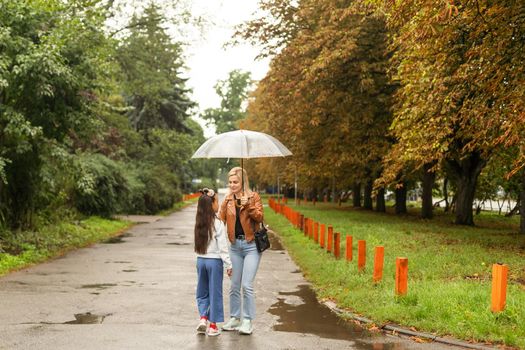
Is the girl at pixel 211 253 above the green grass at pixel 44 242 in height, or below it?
above

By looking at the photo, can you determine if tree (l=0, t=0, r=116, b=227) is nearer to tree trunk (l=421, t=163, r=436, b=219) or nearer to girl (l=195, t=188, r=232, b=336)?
girl (l=195, t=188, r=232, b=336)

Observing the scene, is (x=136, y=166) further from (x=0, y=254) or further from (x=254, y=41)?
(x=0, y=254)

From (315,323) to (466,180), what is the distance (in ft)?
61.4

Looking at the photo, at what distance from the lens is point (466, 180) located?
25.5 metres

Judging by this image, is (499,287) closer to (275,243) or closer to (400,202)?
(275,243)

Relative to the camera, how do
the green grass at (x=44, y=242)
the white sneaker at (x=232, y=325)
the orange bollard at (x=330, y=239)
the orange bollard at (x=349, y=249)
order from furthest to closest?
1. the orange bollard at (x=330, y=239)
2. the green grass at (x=44, y=242)
3. the orange bollard at (x=349, y=249)
4. the white sneaker at (x=232, y=325)

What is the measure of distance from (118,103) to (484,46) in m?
34.0

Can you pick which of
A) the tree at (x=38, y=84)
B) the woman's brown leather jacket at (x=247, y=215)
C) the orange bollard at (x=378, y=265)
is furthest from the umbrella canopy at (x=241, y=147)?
the tree at (x=38, y=84)

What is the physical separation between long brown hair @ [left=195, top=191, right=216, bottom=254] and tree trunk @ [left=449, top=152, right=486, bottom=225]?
1964cm

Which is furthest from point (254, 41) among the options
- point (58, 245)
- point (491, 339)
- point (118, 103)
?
point (491, 339)

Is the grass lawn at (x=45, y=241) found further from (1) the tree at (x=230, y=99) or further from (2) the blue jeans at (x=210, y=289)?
(1) the tree at (x=230, y=99)

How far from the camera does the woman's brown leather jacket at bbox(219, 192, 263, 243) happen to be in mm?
7379

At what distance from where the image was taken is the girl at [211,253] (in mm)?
7367

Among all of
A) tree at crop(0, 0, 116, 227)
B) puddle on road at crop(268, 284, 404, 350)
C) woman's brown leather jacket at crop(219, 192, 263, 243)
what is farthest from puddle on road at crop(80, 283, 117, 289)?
woman's brown leather jacket at crop(219, 192, 263, 243)
